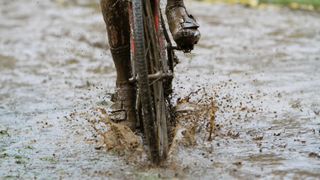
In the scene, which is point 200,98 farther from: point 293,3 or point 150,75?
point 293,3

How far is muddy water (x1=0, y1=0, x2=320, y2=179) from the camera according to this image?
4.04 meters

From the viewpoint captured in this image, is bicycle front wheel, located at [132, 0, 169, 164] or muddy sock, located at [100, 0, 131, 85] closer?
bicycle front wheel, located at [132, 0, 169, 164]

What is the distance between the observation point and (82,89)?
22.7 feet

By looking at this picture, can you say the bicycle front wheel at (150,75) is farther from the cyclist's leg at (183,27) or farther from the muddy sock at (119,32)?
the muddy sock at (119,32)

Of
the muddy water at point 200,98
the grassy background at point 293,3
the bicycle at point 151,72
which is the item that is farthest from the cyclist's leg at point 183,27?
the grassy background at point 293,3

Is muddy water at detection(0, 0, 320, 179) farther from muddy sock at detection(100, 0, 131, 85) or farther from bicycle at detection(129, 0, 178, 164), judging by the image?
muddy sock at detection(100, 0, 131, 85)

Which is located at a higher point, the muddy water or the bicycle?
the bicycle

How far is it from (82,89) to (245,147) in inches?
114

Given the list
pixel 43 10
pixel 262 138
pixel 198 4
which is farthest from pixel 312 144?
pixel 43 10

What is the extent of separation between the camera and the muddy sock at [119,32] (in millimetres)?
4414

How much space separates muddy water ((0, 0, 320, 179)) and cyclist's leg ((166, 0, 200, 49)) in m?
0.60

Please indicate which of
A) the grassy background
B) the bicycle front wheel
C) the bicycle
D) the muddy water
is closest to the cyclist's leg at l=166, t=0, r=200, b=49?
the bicycle

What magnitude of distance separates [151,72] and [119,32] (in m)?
0.66

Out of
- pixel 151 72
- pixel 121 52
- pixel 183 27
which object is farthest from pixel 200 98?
pixel 151 72
